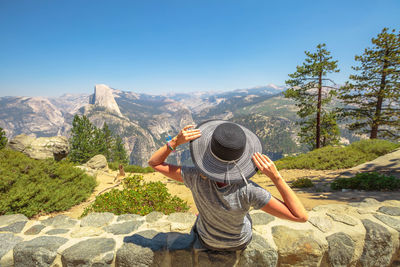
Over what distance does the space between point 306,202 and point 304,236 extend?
456cm

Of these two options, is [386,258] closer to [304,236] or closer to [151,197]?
[304,236]

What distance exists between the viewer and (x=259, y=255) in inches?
92.4

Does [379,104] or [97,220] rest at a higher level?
[379,104]

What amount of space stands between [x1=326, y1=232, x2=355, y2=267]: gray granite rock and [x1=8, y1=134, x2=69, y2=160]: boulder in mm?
16572

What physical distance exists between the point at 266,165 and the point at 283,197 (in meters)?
0.29

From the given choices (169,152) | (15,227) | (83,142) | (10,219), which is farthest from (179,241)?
(83,142)

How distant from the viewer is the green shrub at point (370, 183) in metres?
6.44

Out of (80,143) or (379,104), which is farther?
(80,143)

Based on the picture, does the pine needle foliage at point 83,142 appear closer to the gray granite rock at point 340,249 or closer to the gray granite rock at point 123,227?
the gray granite rock at point 123,227

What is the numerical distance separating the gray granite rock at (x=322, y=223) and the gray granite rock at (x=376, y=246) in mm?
509

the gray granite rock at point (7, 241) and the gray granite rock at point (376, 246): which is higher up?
the gray granite rock at point (7, 241)

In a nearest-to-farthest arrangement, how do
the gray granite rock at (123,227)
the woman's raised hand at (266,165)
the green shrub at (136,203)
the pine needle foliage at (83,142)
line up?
the woman's raised hand at (266,165), the gray granite rock at (123,227), the green shrub at (136,203), the pine needle foliage at (83,142)

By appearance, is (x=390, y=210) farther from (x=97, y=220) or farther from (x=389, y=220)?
(x=97, y=220)

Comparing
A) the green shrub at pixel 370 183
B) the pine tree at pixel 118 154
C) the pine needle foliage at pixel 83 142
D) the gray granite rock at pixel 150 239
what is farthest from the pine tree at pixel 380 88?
the pine tree at pixel 118 154
